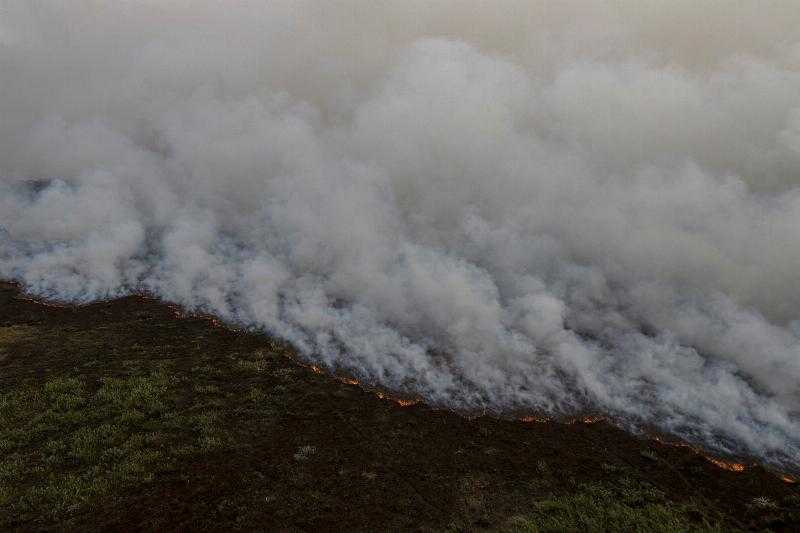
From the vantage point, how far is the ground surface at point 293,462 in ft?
43.1

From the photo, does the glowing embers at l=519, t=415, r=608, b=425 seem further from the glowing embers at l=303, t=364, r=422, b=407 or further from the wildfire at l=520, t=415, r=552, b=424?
the glowing embers at l=303, t=364, r=422, b=407

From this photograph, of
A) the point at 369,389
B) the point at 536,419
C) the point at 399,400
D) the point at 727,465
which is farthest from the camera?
the point at 369,389

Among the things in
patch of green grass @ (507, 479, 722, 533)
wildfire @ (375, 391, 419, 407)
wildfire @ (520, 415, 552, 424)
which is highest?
patch of green grass @ (507, 479, 722, 533)

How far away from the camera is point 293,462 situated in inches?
610

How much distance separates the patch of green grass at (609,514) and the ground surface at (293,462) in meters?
0.06

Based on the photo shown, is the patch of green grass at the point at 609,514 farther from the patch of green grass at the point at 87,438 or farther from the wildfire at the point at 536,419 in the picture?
the patch of green grass at the point at 87,438

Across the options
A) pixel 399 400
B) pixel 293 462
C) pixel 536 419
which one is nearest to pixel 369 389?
pixel 399 400

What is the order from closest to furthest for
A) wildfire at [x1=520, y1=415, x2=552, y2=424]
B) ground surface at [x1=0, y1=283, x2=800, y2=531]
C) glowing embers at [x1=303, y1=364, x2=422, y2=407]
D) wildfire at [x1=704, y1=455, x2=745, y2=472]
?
1. ground surface at [x1=0, y1=283, x2=800, y2=531]
2. wildfire at [x1=704, y1=455, x2=745, y2=472]
3. wildfire at [x1=520, y1=415, x2=552, y2=424]
4. glowing embers at [x1=303, y1=364, x2=422, y2=407]

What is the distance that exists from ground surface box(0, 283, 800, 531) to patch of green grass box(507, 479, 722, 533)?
6 centimetres

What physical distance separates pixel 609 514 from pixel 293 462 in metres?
10.8

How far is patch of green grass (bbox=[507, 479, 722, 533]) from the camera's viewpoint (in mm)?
13008

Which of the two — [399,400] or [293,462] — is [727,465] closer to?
[399,400]

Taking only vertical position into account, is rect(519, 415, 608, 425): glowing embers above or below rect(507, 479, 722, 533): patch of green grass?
below

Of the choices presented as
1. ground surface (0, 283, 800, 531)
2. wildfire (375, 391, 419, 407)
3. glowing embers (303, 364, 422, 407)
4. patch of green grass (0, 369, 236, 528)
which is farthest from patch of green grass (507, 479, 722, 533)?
patch of green grass (0, 369, 236, 528)
